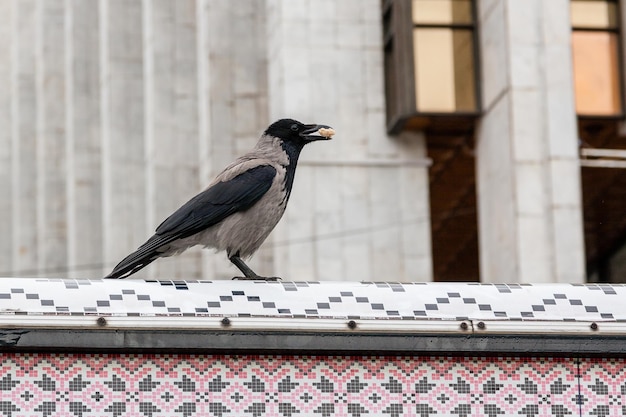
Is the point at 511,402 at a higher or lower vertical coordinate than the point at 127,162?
lower

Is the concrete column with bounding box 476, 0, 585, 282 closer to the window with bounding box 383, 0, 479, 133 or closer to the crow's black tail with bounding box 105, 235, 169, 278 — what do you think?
the window with bounding box 383, 0, 479, 133

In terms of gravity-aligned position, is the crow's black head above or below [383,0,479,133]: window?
below

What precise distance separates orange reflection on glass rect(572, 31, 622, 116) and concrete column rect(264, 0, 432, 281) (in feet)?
9.43

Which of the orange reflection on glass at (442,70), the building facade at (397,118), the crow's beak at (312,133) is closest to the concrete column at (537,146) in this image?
the building facade at (397,118)

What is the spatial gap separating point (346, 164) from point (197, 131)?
642 cm

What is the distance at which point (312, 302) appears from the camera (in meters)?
4.64

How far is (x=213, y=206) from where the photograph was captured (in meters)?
6.95

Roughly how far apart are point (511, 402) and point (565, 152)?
21.3 meters

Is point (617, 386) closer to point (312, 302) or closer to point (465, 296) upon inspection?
point (465, 296)

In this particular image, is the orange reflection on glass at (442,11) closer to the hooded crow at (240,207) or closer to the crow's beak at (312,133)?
the crow's beak at (312,133)

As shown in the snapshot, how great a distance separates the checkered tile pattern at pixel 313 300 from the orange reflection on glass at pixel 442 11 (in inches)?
882

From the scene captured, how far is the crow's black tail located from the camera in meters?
6.44

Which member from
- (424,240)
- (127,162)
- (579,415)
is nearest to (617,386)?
(579,415)

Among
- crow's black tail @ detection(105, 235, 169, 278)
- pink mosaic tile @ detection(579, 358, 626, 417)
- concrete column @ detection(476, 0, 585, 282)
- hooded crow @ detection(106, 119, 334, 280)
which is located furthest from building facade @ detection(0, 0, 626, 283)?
pink mosaic tile @ detection(579, 358, 626, 417)
